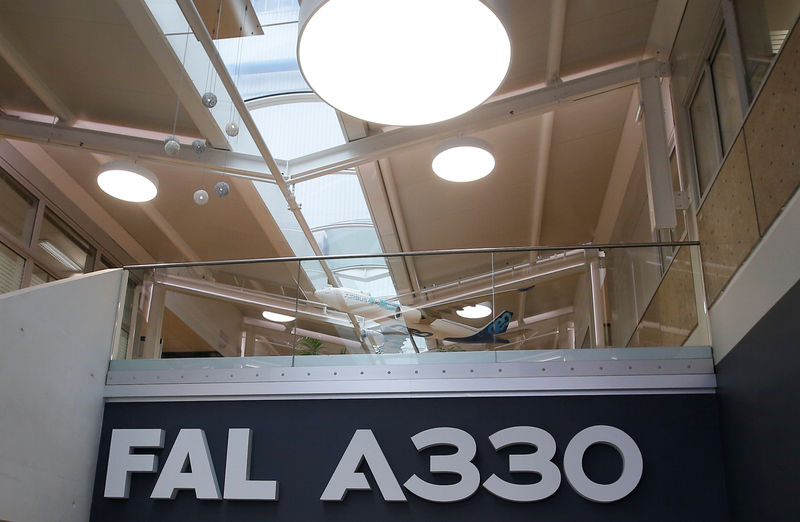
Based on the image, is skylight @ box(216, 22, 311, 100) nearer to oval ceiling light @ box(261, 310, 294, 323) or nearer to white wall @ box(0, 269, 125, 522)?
white wall @ box(0, 269, 125, 522)

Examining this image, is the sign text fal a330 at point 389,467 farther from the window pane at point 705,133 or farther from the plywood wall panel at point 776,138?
the window pane at point 705,133

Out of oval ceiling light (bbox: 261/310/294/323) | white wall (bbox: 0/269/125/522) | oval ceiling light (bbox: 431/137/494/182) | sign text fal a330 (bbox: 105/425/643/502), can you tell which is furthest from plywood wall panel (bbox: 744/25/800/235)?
white wall (bbox: 0/269/125/522)

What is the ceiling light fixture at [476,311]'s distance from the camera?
6.86m

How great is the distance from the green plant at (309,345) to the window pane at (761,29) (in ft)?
13.3

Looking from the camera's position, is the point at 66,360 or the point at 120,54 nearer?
the point at 66,360

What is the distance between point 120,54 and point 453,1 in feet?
16.9

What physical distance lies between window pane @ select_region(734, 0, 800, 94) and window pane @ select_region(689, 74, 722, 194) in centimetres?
97

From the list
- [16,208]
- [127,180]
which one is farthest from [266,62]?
[16,208]

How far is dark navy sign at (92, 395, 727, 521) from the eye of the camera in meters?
6.30

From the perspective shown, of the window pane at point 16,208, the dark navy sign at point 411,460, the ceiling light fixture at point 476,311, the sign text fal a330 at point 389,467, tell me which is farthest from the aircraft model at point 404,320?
the window pane at point 16,208

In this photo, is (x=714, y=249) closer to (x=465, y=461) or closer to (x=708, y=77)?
(x=708, y=77)

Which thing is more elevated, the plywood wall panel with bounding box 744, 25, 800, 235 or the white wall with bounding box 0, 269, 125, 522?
the plywood wall panel with bounding box 744, 25, 800, 235

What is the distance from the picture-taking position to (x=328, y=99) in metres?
4.63

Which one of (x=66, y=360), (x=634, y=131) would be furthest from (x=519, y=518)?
(x=634, y=131)
